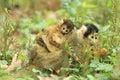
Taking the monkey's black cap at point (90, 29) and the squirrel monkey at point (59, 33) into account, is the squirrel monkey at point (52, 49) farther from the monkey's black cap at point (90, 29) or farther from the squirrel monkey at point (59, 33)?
the monkey's black cap at point (90, 29)

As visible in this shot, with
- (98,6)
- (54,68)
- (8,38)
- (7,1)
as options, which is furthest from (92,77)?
(7,1)

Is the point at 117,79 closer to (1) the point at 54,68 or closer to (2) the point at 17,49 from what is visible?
(1) the point at 54,68

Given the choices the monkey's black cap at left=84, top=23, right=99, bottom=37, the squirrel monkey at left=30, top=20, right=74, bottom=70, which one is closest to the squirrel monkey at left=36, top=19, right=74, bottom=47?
the squirrel monkey at left=30, top=20, right=74, bottom=70

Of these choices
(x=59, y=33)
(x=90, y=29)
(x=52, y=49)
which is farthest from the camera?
(x=90, y=29)

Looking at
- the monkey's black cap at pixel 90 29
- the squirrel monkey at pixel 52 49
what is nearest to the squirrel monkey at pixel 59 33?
the squirrel monkey at pixel 52 49

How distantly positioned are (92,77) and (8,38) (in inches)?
75.7

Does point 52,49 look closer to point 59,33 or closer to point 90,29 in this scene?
point 59,33

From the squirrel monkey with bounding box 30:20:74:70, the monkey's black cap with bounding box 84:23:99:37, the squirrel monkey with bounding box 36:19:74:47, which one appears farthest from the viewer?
the monkey's black cap with bounding box 84:23:99:37

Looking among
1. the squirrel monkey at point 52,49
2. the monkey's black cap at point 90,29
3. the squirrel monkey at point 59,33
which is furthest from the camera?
the monkey's black cap at point 90,29

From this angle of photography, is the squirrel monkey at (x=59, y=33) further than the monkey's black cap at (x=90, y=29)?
No

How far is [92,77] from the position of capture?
20.4 ft

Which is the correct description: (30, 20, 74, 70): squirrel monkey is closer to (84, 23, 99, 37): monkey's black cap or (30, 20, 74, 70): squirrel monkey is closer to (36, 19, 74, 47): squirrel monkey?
(36, 19, 74, 47): squirrel monkey

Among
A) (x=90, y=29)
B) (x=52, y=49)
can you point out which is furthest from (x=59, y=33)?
(x=90, y=29)

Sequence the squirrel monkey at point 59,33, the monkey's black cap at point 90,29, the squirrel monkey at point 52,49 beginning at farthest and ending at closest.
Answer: the monkey's black cap at point 90,29, the squirrel monkey at point 59,33, the squirrel monkey at point 52,49
